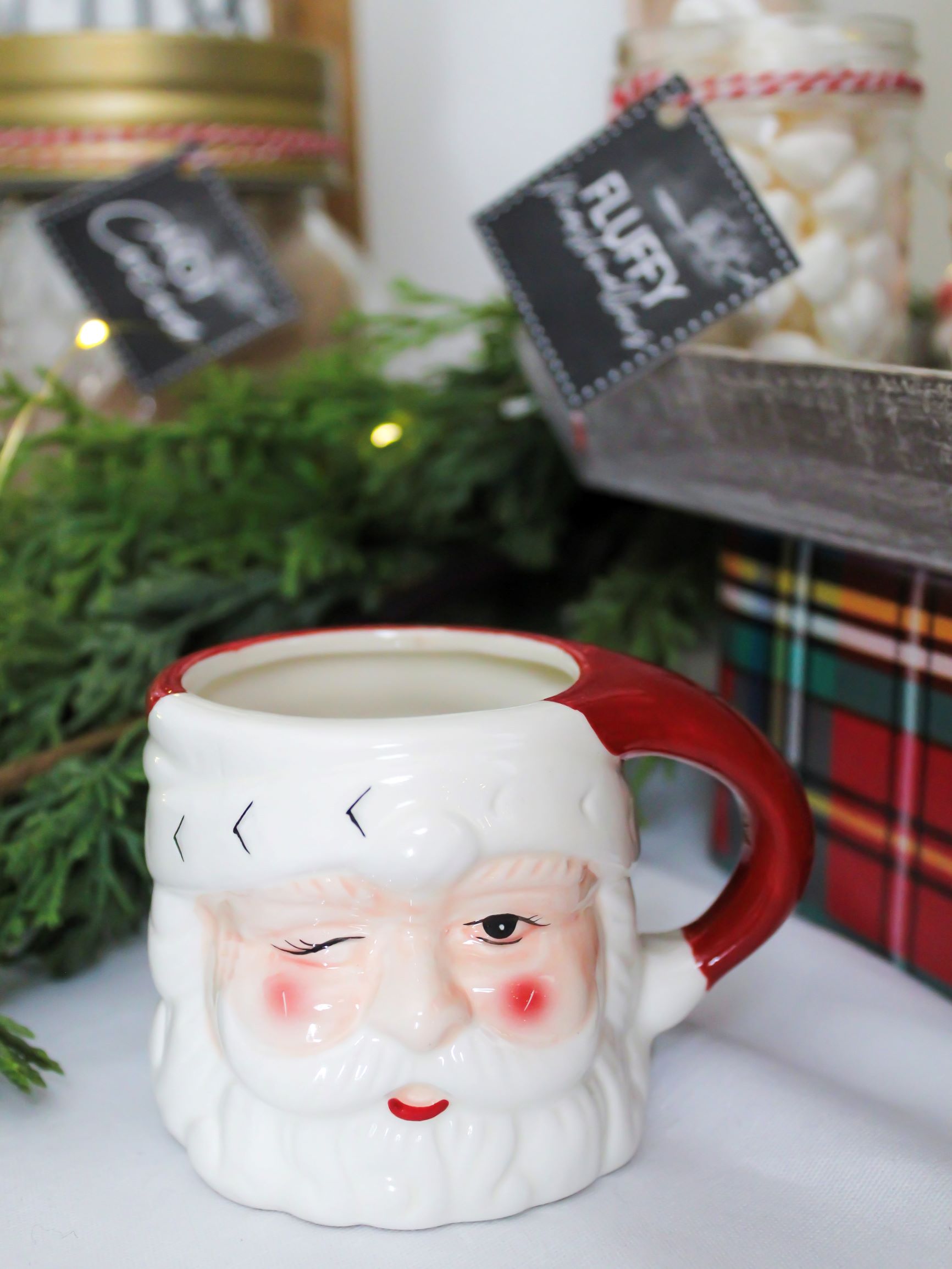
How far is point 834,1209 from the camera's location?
1.27ft

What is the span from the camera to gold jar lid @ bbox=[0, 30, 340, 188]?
719 millimetres

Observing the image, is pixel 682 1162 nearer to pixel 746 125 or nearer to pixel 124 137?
pixel 746 125

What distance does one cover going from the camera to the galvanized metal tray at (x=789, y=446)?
0.41 metres

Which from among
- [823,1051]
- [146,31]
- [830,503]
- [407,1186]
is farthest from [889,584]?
[146,31]

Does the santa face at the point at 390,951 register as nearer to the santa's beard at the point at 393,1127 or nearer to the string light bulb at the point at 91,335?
the santa's beard at the point at 393,1127

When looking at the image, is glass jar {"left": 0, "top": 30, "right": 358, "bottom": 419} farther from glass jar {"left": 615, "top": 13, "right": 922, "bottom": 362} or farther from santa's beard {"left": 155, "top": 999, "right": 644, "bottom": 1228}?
santa's beard {"left": 155, "top": 999, "right": 644, "bottom": 1228}

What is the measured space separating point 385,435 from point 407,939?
353mm

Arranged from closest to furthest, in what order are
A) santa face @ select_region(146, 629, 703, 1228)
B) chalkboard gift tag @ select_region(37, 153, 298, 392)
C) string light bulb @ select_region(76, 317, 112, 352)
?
1. santa face @ select_region(146, 629, 703, 1228)
2. string light bulb @ select_region(76, 317, 112, 352)
3. chalkboard gift tag @ select_region(37, 153, 298, 392)

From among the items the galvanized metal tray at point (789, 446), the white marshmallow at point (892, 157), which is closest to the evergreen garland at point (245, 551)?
the galvanized metal tray at point (789, 446)

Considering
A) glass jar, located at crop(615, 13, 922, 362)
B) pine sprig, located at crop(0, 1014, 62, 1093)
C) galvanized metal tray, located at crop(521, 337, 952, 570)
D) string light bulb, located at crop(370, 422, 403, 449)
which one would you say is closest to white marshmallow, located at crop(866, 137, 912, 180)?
glass jar, located at crop(615, 13, 922, 362)

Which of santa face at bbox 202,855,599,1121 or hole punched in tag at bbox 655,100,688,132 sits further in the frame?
hole punched in tag at bbox 655,100,688,132

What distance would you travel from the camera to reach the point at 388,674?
482 mm

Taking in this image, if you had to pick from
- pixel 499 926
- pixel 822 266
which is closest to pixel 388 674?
pixel 499 926

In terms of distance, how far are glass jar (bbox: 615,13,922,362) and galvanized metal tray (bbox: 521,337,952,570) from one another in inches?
1.8
